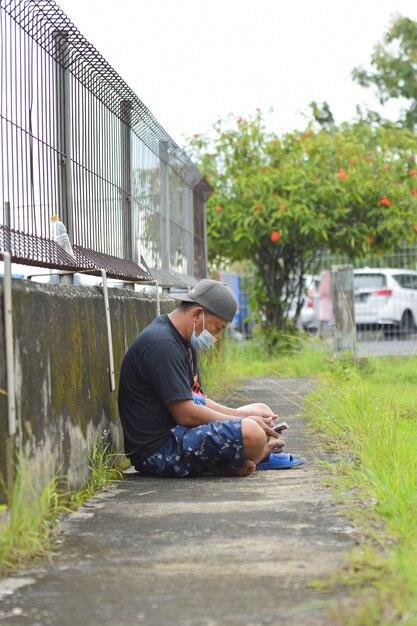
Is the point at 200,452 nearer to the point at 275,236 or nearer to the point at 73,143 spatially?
the point at 73,143

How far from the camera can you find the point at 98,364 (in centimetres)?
651

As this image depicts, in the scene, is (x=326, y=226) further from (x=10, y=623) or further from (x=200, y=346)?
(x=10, y=623)

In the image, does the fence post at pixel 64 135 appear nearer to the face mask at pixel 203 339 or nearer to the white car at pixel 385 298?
the face mask at pixel 203 339

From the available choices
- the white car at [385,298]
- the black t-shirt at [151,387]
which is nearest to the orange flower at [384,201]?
the white car at [385,298]

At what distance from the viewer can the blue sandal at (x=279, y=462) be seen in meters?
6.73

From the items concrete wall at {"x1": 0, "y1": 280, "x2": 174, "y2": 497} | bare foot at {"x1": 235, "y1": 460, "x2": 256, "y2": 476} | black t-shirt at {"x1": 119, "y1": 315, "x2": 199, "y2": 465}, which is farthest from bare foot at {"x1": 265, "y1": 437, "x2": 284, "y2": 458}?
concrete wall at {"x1": 0, "y1": 280, "x2": 174, "y2": 497}

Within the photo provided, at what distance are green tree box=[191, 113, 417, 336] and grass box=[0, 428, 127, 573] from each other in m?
11.3

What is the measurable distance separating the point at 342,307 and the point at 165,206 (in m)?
3.61

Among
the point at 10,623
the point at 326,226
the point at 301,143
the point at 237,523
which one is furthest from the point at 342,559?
the point at 301,143

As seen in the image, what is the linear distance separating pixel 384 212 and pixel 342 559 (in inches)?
514

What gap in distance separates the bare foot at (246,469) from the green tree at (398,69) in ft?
109

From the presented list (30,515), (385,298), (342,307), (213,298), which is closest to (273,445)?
(213,298)

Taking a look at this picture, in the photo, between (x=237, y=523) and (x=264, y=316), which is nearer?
(x=237, y=523)

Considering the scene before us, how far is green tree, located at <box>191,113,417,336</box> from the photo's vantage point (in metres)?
16.7
